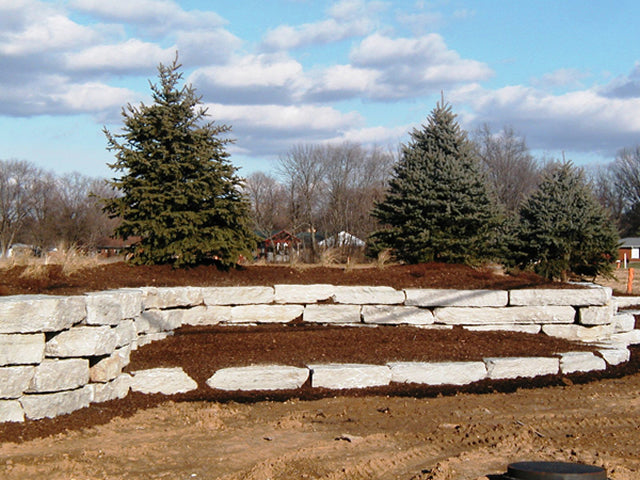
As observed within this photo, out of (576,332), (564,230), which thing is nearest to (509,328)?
(576,332)

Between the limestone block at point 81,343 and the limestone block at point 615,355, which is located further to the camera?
the limestone block at point 615,355

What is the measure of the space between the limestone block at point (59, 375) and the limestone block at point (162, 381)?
A: 0.78 m

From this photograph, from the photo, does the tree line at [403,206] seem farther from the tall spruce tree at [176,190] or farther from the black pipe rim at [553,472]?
the black pipe rim at [553,472]

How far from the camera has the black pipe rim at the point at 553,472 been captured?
11.6ft

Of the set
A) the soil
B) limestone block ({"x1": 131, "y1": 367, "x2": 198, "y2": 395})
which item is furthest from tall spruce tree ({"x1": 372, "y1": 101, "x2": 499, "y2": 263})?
limestone block ({"x1": 131, "y1": 367, "x2": 198, "y2": 395})

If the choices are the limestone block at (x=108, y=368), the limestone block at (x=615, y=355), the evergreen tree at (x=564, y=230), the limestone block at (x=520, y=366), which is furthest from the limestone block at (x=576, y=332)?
the limestone block at (x=108, y=368)

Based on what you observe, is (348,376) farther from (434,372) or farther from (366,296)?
(366,296)

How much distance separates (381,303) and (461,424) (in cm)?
366

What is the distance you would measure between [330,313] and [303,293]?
19.2 inches

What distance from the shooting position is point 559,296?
973cm

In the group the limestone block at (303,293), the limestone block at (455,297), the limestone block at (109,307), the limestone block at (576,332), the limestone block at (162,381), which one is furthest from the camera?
the limestone block at (576,332)

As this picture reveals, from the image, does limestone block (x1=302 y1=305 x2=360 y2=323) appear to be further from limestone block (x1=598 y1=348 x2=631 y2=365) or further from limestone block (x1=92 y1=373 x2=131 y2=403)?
limestone block (x1=598 y1=348 x2=631 y2=365)

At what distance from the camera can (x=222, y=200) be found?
403 inches

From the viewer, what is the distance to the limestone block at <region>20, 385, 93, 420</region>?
5445 millimetres
